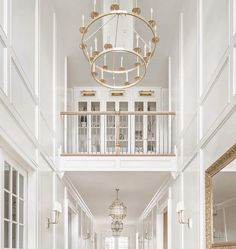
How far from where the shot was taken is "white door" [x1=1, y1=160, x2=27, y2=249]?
5719 mm

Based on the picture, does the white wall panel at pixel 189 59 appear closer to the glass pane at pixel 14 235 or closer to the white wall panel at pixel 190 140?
the white wall panel at pixel 190 140

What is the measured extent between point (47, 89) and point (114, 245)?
18.9 metres

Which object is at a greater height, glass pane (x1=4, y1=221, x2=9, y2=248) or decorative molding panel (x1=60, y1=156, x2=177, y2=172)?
decorative molding panel (x1=60, y1=156, x2=177, y2=172)

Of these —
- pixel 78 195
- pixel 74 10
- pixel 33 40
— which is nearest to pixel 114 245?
pixel 78 195

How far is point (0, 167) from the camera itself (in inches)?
208

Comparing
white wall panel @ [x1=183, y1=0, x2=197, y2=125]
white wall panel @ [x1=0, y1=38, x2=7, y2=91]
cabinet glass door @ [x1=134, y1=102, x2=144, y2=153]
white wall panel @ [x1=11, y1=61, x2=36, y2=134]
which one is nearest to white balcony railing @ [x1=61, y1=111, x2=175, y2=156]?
cabinet glass door @ [x1=134, y1=102, x2=144, y2=153]

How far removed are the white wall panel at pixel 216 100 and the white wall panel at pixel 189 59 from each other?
0.86m

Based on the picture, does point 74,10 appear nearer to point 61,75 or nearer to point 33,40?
point 61,75

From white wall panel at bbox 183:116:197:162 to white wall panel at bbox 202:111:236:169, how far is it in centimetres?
73

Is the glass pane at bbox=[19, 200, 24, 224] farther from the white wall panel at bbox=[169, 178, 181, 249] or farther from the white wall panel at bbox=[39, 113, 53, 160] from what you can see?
the white wall panel at bbox=[169, 178, 181, 249]

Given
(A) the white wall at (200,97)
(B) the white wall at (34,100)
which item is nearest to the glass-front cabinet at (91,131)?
(B) the white wall at (34,100)

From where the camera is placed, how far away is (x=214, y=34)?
6.05 meters

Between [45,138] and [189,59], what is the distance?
2.37 metres

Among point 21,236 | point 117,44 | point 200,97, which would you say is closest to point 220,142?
point 200,97
